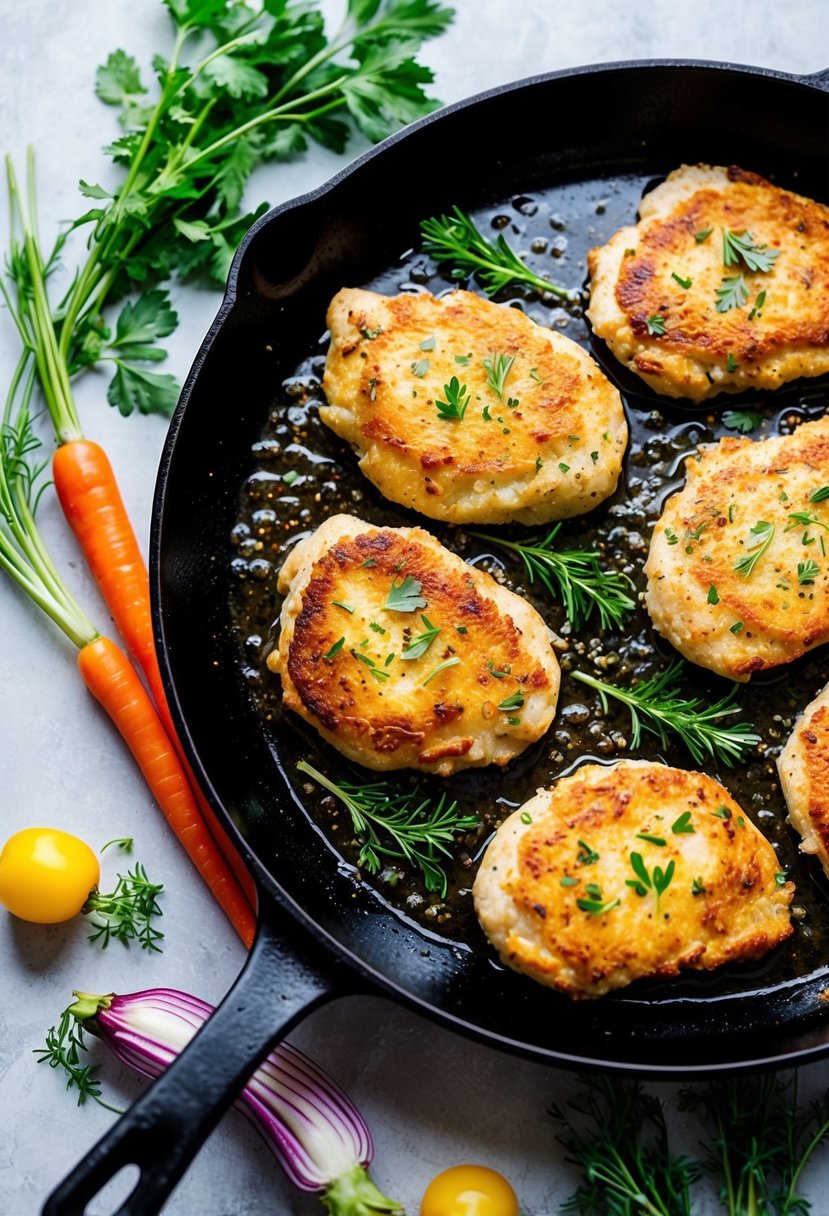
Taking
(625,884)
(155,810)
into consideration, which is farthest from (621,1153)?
(155,810)

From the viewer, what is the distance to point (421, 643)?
3.28m

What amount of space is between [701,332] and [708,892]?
1.55m

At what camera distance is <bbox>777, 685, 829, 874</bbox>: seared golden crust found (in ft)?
10.8

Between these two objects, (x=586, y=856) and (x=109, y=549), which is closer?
(x=586, y=856)

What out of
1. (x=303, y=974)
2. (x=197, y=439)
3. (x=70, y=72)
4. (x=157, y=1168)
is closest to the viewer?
(x=157, y=1168)

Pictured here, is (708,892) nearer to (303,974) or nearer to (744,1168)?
(744,1168)

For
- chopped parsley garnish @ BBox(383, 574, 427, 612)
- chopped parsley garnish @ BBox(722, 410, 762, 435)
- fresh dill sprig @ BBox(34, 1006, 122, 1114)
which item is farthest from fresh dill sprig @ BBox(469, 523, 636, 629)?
fresh dill sprig @ BBox(34, 1006, 122, 1114)

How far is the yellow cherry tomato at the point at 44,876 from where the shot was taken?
3320 millimetres

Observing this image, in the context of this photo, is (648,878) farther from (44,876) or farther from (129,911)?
(44,876)

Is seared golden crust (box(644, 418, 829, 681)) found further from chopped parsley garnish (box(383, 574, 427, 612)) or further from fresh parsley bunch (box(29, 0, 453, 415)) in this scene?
fresh parsley bunch (box(29, 0, 453, 415))

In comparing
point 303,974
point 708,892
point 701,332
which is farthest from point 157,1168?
point 701,332

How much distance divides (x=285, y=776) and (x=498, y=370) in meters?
1.28

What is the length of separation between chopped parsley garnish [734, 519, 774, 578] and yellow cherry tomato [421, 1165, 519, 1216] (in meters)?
1.75

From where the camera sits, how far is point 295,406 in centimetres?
362
